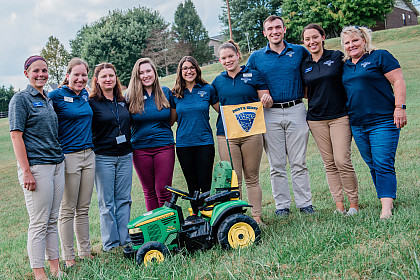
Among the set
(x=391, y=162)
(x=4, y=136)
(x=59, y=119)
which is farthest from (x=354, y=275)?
(x=4, y=136)

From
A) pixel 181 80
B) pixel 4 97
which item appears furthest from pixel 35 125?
pixel 4 97

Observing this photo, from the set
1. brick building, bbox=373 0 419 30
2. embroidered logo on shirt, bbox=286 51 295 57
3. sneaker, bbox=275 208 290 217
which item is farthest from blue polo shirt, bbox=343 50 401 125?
brick building, bbox=373 0 419 30

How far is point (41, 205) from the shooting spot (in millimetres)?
3840

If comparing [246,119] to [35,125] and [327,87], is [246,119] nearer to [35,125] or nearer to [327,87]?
[327,87]

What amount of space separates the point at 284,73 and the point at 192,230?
2529 mm

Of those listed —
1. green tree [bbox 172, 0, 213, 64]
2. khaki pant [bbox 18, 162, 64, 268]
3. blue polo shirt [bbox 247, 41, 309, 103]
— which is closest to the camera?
khaki pant [bbox 18, 162, 64, 268]

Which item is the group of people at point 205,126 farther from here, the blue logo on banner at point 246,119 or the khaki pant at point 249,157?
the blue logo on banner at point 246,119

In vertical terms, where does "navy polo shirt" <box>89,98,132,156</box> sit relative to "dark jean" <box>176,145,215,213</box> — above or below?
above

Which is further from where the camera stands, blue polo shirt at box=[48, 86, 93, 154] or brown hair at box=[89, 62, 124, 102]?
brown hair at box=[89, 62, 124, 102]

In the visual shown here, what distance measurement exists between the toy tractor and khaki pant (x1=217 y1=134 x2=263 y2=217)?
895mm

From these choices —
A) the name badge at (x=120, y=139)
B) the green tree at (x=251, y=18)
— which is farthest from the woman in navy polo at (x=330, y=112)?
the green tree at (x=251, y=18)

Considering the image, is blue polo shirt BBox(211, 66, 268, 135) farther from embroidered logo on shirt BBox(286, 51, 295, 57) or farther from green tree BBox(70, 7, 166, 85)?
green tree BBox(70, 7, 166, 85)

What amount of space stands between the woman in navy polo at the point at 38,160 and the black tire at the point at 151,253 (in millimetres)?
981

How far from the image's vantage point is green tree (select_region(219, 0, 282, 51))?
45.9 m
